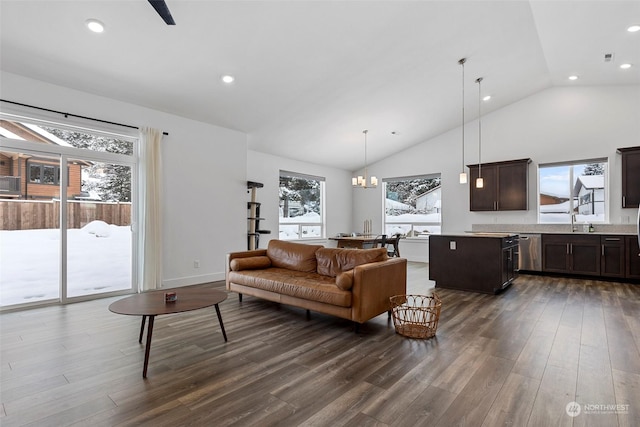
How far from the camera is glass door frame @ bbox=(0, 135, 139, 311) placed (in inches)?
155

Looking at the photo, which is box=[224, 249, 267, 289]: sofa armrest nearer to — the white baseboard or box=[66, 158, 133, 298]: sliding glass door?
the white baseboard

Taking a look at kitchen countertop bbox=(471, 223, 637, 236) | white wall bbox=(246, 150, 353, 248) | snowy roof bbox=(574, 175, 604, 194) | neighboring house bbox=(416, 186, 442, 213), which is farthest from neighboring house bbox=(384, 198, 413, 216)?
snowy roof bbox=(574, 175, 604, 194)

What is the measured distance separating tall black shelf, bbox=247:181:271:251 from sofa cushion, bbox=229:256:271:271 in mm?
1899

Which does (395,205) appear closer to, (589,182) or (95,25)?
(589,182)

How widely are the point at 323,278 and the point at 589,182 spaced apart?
6.17m

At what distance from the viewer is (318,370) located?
2.35 m

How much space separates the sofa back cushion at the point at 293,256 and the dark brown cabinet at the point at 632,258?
541cm

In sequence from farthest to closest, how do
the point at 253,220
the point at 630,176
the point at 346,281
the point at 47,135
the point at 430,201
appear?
the point at 430,201 → the point at 253,220 → the point at 630,176 → the point at 47,135 → the point at 346,281

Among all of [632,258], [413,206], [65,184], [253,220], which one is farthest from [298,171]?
[632,258]

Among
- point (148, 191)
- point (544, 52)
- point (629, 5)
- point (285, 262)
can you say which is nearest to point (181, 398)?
point (285, 262)

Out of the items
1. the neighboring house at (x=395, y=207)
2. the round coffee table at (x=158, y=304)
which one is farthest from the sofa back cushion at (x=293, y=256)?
the neighboring house at (x=395, y=207)

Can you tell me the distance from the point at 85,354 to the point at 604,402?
371 centimetres

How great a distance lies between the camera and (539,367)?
240cm

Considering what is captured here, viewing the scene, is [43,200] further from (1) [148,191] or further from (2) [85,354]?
(2) [85,354]
